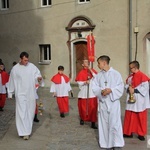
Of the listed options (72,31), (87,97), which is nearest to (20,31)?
(72,31)

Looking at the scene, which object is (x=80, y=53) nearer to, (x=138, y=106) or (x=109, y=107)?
(x=138, y=106)

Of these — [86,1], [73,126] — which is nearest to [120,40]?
[86,1]

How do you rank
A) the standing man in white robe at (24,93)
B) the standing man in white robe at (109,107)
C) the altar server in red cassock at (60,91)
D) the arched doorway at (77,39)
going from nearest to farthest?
the standing man in white robe at (109,107)
the standing man in white robe at (24,93)
the altar server in red cassock at (60,91)
the arched doorway at (77,39)

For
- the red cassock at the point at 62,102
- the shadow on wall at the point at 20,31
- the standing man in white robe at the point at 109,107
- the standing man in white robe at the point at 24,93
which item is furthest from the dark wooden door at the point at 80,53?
the standing man in white robe at the point at 109,107

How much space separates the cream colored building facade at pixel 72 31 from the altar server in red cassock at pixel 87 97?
8958mm

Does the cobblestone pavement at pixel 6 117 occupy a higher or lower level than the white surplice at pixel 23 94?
lower

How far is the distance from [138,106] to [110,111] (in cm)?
116

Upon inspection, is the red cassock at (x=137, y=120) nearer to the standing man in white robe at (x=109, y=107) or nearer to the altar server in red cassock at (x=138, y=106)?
the altar server in red cassock at (x=138, y=106)

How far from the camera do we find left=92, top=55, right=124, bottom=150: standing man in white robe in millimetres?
5926

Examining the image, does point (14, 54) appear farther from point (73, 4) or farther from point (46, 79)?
point (73, 4)

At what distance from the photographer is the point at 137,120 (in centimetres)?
696

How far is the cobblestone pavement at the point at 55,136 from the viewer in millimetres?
6436

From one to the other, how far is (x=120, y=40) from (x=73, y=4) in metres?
3.79

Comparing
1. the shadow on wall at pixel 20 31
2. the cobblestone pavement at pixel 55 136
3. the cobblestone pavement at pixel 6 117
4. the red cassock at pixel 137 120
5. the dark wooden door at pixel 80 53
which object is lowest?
the cobblestone pavement at pixel 55 136
